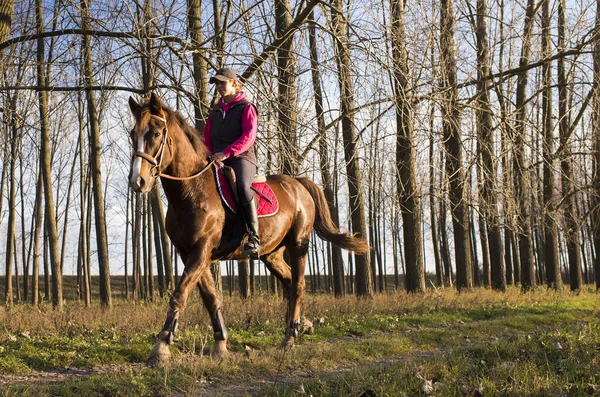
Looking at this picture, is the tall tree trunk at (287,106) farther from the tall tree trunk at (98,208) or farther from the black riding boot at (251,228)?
the tall tree trunk at (98,208)

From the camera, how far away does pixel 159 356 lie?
6.23 metres

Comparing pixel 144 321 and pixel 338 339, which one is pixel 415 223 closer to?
pixel 338 339

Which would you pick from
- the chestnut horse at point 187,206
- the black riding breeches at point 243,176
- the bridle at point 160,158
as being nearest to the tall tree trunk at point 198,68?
the black riding breeches at point 243,176

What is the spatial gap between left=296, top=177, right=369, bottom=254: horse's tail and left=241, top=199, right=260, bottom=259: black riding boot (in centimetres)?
211

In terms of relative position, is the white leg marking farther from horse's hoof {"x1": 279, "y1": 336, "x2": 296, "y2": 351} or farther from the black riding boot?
horse's hoof {"x1": 279, "y1": 336, "x2": 296, "y2": 351}

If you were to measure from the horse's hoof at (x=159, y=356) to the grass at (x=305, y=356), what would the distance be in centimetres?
14

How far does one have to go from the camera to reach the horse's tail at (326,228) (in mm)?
9148

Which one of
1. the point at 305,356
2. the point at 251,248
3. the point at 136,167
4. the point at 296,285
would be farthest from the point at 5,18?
the point at 305,356

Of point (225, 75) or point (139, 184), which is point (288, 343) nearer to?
point (139, 184)

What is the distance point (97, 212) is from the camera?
1639 cm

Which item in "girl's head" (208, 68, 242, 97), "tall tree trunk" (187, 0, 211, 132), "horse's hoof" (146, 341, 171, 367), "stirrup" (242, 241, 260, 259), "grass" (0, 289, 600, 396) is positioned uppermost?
"tall tree trunk" (187, 0, 211, 132)

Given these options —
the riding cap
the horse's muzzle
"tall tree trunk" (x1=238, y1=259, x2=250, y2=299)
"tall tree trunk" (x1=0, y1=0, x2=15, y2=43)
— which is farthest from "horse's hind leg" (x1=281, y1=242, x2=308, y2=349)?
"tall tree trunk" (x1=238, y1=259, x2=250, y2=299)

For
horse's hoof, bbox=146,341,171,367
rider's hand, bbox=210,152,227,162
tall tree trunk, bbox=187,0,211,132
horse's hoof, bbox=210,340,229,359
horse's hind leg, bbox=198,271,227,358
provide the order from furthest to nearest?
tall tree trunk, bbox=187,0,211,132
horse's hind leg, bbox=198,271,227,358
horse's hoof, bbox=210,340,229,359
rider's hand, bbox=210,152,227,162
horse's hoof, bbox=146,341,171,367

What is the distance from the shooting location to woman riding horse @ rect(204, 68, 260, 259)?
7.02m
